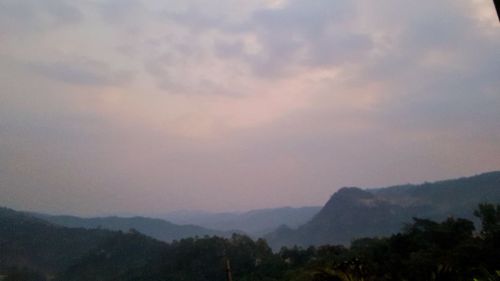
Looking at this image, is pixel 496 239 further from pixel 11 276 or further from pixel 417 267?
pixel 11 276

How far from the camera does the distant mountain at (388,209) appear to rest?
520 feet

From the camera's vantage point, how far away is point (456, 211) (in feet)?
489

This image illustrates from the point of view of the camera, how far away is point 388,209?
182875 millimetres

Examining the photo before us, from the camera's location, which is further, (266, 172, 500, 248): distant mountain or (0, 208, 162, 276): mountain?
(266, 172, 500, 248): distant mountain

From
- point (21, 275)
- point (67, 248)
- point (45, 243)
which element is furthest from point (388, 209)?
point (21, 275)

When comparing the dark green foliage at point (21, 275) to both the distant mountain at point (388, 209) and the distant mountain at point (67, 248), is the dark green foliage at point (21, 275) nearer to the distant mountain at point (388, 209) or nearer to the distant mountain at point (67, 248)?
the distant mountain at point (67, 248)

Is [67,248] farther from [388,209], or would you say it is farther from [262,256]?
[388,209]

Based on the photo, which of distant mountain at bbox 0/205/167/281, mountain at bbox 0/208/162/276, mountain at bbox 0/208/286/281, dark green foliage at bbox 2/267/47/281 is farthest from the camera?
mountain at bbox 0/208/162/276

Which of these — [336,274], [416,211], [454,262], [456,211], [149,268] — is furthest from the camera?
[416,211]

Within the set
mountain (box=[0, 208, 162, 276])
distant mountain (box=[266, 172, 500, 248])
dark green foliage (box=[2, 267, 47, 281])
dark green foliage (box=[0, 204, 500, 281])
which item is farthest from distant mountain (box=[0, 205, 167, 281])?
distant mountain (box=[266, 172, 500, 248])

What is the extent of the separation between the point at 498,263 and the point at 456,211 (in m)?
134

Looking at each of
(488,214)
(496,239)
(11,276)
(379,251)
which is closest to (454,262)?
(496,239)

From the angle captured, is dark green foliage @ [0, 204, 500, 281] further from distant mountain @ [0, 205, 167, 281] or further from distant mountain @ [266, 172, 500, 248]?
distant mountain @ [266, 172, 500, 248]

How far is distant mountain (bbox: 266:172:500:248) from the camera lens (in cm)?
15850
